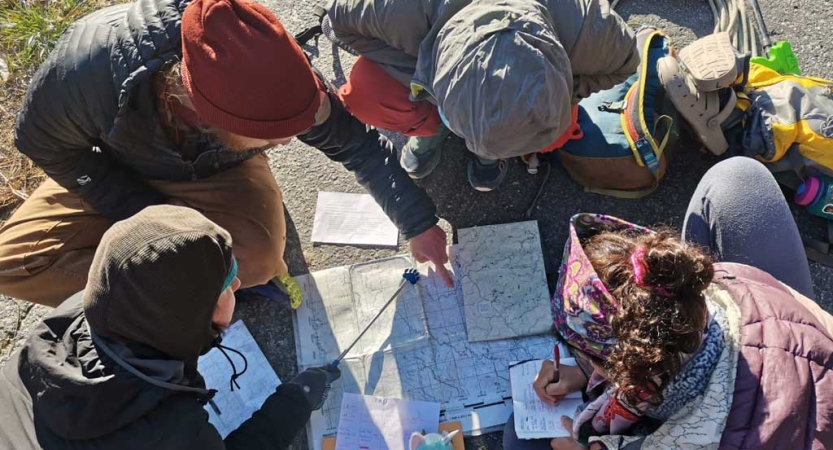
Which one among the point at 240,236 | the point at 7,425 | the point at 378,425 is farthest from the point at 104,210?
the point at 378,425

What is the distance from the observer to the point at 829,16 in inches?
102

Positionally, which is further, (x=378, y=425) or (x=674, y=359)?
(x=378, y=425)

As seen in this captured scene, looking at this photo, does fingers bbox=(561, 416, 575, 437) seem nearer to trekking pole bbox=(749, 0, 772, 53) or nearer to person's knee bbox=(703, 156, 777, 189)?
person's knee bbox=(703, 156, 777, 189)

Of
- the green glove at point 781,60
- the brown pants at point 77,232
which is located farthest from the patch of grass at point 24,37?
the green glove at point 781,60

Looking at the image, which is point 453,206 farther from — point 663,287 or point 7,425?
point 7,425

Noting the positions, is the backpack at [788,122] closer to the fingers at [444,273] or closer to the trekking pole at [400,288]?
the fingers at [444,273]

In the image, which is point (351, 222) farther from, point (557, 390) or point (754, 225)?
point (754, 225)

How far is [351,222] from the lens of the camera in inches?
95.2

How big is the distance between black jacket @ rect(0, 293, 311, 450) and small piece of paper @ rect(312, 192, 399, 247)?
3.30ft

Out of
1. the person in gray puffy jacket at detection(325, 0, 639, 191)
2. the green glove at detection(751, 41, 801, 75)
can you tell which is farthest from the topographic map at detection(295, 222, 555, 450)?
the green glove at detection(751, 41, 801, 75)

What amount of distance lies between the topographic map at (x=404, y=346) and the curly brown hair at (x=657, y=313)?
0.91 m

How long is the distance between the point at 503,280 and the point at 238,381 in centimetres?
100

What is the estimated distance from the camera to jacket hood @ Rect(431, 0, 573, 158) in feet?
5.02

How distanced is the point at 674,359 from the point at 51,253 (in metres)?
1.83
